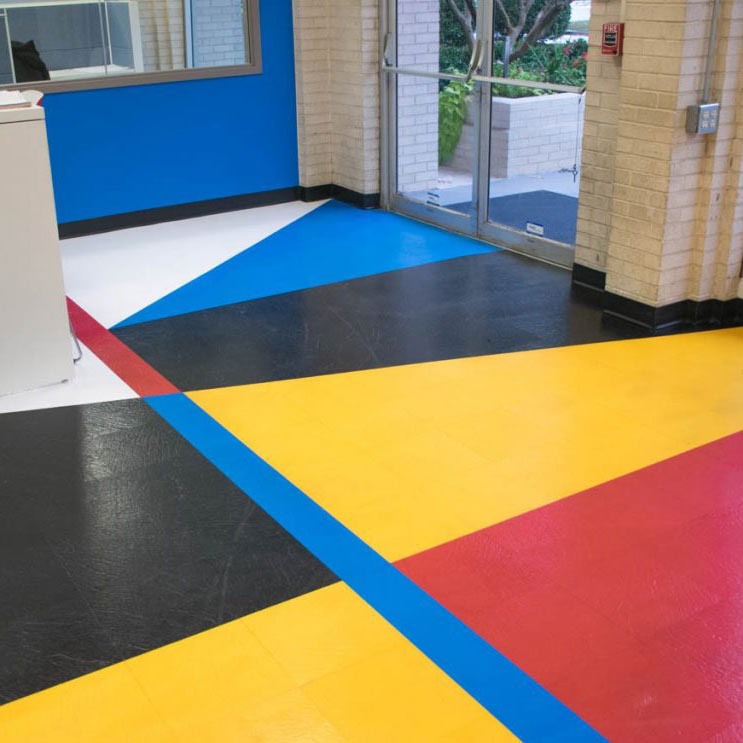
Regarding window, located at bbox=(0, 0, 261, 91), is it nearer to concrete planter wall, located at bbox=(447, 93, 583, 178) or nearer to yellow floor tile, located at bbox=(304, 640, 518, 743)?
concrete planter wall, located at bbox=(447, 93, 583, 178)

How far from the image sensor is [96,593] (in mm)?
3094

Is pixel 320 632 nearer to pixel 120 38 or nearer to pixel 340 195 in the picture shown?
pixel 120 38

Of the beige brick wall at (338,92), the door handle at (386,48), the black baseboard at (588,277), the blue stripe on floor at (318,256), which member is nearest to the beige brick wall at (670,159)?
the black baseboard at (588,277)

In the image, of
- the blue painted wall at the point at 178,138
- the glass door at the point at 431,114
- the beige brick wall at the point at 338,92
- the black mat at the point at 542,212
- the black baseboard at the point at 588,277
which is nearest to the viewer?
the black baseboard at the point at 588,277

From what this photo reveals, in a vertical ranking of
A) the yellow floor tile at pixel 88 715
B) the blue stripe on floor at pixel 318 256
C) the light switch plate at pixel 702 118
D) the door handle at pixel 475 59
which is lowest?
the yellow floor tile at pixel 88 715

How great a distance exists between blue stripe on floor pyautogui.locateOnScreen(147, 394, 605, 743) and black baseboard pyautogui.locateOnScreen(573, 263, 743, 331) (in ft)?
7.82

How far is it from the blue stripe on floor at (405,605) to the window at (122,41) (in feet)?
11.8

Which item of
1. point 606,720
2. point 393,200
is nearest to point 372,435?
point 606,720

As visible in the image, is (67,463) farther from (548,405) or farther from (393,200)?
(393,200)

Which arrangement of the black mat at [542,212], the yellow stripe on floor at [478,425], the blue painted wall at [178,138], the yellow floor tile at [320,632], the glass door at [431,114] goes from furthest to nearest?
1. the blue painted wall at [178,138]
2. the glass door at [431,114]
3. the black mat at [542,212]
4. the yellow stripe on floor at [478,425]
5. the yellow floor tile at [320,632]

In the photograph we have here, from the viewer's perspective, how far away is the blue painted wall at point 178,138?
6883 mm

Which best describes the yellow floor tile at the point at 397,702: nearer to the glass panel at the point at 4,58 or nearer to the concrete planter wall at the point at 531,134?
the concrete planter wall at the point at 531,134

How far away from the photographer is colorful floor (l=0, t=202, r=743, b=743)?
8.66 ft

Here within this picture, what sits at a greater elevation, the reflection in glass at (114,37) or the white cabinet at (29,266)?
the reflection in glass at (114,37)
